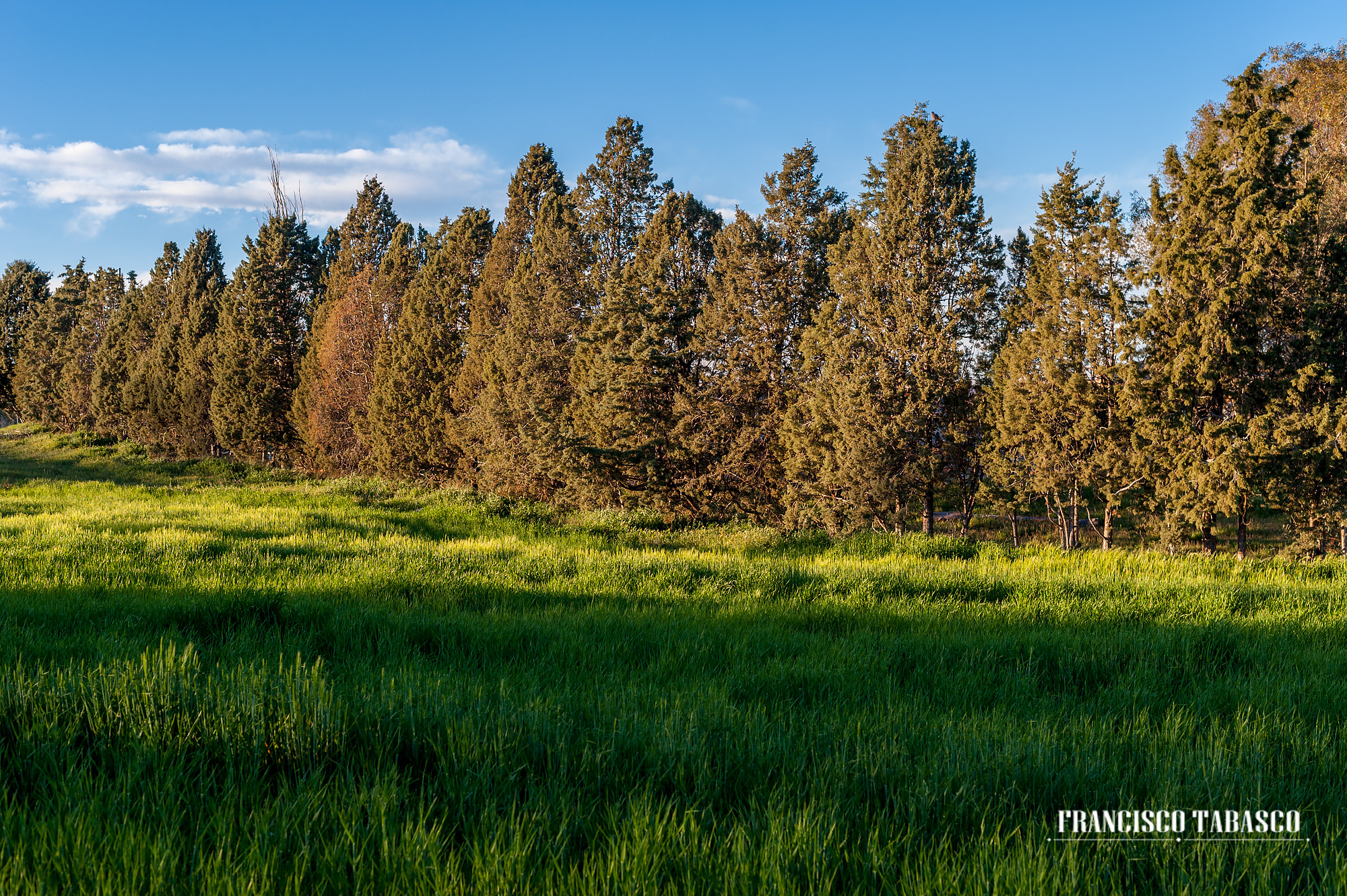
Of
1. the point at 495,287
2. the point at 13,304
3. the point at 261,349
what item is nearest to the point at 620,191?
the point at 495,287

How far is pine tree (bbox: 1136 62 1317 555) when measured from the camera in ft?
49.1

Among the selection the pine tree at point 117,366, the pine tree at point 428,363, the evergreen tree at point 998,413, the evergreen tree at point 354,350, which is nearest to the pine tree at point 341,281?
the evergreen tree at point 354,350

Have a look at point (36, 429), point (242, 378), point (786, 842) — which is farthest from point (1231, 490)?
point (36, 429)

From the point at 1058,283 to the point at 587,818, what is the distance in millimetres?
18106

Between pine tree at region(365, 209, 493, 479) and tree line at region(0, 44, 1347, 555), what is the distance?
0.37 ft

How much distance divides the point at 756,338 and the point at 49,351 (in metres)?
62.3

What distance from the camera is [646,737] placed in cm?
294

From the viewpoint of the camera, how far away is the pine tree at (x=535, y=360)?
21281 mm

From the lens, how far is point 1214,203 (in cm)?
1570

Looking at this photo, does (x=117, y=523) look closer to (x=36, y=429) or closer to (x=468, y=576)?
(x=468, y=576)

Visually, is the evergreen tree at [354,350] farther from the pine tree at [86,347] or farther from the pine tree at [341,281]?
Answer: the pine tree at [86,347]

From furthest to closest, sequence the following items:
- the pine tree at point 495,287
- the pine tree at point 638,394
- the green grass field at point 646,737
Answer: the pine tree at point 495,287 < the pine tree at point 638,394 < the green grass field at point 646,737

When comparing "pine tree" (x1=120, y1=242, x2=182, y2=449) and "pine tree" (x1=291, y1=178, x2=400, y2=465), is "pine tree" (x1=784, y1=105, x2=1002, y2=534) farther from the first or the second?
"pine tree" (x1=120, y1=242, x2=182, y2=449)

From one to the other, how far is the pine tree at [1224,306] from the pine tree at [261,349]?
110 ft
